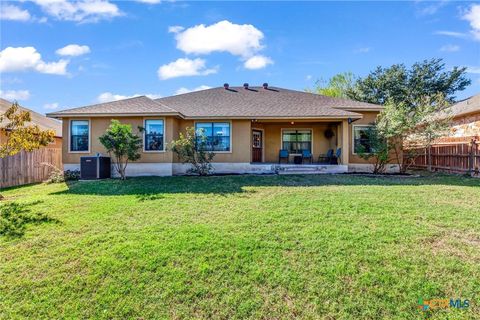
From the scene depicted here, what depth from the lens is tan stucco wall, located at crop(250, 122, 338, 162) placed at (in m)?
15.6

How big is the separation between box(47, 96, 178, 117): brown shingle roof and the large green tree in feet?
63.8

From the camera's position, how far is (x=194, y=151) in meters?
11.8

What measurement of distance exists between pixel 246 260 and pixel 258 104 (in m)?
11.4

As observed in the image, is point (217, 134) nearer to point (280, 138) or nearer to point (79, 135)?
point (280, 138)

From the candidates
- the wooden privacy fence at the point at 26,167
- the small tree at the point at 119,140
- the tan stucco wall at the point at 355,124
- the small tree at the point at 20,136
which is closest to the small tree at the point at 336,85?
the tan stucco wall at the point at 355,124

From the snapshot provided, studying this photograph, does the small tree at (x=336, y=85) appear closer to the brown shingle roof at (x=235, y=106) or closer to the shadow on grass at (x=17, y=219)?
the brown shingle roof at (x=235, y=106)

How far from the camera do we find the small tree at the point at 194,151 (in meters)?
11.6

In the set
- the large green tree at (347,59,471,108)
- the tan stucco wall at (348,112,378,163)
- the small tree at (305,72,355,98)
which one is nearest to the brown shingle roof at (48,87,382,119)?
the tan stucco wall at (348,112,378,163)

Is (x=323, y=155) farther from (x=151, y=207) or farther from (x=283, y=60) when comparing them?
(x=151, y=207)

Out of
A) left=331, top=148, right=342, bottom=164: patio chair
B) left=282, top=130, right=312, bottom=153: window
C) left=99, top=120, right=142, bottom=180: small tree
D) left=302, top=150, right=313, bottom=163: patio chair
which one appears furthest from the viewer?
left=282, top=130, right=312, bottom=153: window

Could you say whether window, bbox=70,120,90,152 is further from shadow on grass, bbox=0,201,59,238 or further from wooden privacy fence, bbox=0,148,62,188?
shadow on grass, bbox=0,201,59,238

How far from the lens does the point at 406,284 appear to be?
3834 mm

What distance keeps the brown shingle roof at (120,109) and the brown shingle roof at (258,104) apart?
145cm

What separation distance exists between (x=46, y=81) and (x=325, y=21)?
1709 cm
